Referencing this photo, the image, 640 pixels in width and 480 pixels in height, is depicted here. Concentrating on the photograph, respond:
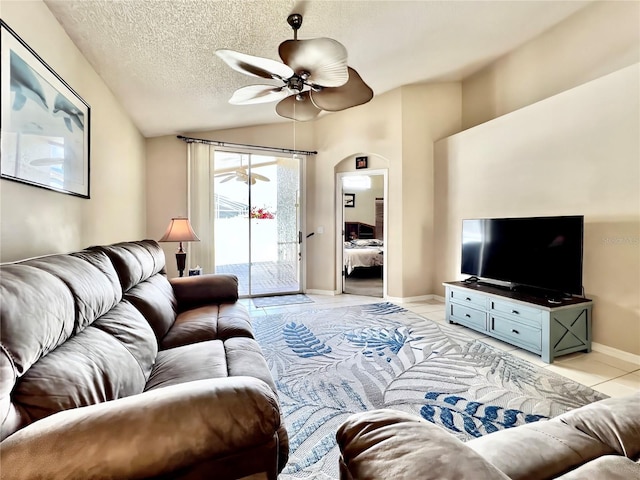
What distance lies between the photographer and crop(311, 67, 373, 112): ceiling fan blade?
7.80 ft

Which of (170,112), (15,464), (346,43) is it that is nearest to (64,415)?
(15,464)

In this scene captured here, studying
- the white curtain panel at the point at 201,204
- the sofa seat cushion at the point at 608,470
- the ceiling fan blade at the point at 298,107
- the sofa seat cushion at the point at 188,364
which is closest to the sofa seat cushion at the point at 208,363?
the sofa seat cushion at the point at 188,364

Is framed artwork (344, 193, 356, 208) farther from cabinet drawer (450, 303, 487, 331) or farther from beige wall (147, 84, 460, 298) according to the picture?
cabinet drawer (450, 303, 487, 331)

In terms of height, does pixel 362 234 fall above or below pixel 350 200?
below

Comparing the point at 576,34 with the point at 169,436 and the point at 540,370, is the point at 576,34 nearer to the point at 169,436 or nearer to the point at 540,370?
the point at 540,370

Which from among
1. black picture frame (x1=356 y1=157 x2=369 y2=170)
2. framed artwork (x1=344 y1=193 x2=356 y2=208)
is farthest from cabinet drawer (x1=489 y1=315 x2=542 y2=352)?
framed artwork (x1=344 y1=193 x2=356 y2=208)

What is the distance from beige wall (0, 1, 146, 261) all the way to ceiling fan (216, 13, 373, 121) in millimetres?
942

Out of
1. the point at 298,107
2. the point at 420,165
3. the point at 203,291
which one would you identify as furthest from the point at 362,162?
the point at 203,291

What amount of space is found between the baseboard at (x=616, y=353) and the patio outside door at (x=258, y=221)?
3.70 meters

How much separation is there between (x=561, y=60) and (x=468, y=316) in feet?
9.89

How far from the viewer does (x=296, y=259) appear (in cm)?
505

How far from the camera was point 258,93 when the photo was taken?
2.52 metres

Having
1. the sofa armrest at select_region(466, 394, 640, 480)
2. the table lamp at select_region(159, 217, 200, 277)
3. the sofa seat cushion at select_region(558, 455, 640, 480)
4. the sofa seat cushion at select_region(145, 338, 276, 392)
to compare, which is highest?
the table lamp at select_region(159, 217, 200, 277)

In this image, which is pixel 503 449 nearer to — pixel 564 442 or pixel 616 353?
pixel 564 442
